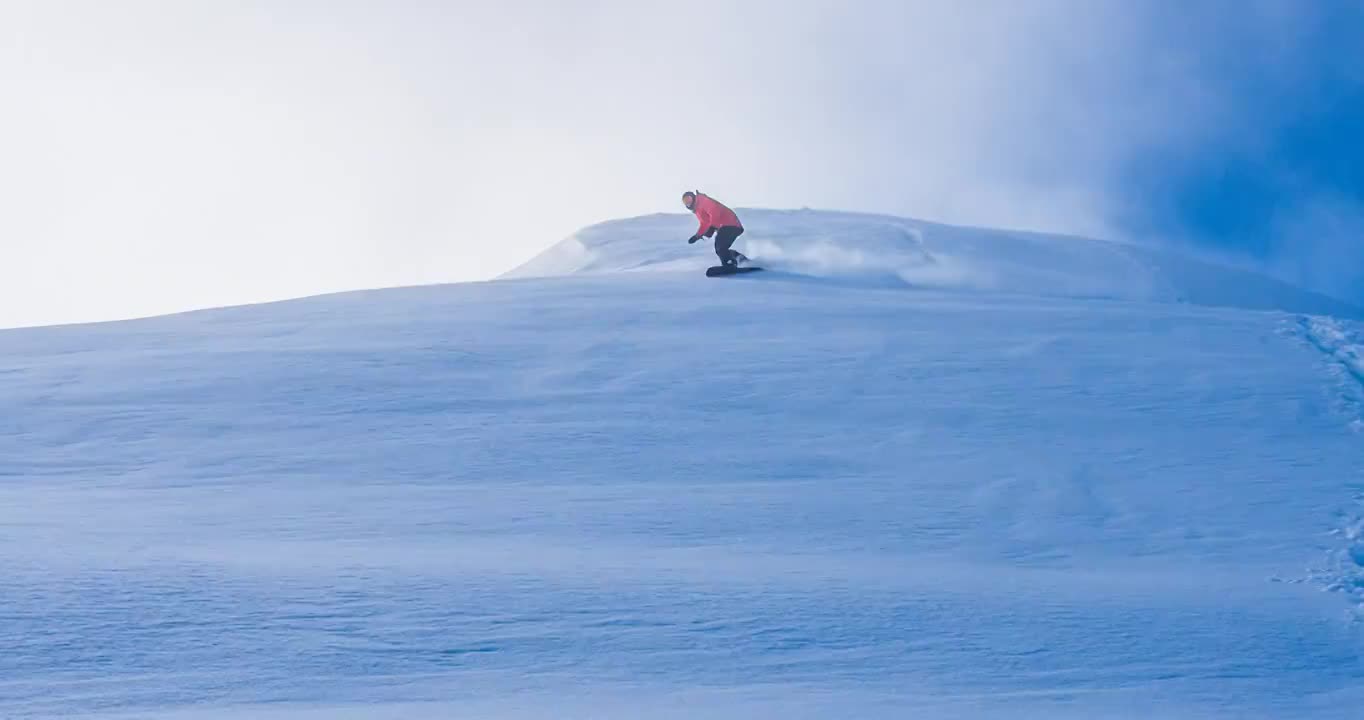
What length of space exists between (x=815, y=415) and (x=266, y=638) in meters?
3.88

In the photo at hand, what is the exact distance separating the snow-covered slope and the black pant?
2.06ft

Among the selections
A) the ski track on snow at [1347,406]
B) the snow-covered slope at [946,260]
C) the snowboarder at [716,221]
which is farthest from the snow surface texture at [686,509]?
the snow-covered slope at [946,260]

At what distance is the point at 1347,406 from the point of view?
7.59m

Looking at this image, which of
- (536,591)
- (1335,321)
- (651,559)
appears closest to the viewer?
(536,591)

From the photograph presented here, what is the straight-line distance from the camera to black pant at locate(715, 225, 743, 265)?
11430 millimetres

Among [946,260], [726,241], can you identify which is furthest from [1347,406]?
[726,241]

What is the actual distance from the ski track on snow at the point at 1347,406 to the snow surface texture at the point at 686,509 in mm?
32

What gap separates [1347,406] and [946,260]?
17.2ft

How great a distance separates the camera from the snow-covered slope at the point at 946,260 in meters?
12.0

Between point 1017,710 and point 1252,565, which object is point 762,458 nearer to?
point 1252,565

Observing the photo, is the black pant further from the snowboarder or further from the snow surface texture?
the snow surface texture

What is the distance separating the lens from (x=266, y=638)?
4145 millimetres

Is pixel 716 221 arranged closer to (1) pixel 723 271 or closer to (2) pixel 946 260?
(1) pixel 723 271

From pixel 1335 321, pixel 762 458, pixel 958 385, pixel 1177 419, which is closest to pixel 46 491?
pixel 762 458
